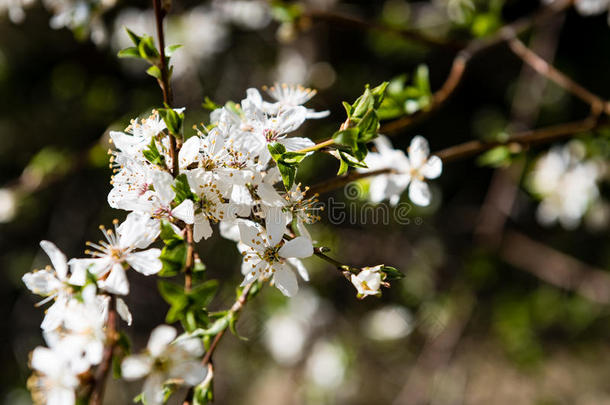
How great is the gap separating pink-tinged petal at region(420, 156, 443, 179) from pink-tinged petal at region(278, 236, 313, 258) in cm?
35

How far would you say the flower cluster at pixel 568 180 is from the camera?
1.66 metres

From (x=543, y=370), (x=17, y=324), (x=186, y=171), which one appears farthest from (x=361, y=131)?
(x=17, y=324)

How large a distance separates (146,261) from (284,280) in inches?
8.7

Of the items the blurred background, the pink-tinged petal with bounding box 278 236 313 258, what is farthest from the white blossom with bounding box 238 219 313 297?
the blurred background

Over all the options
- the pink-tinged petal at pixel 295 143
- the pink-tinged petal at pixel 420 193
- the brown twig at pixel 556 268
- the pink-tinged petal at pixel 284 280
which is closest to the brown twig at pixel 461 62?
the pink-tinged petal at pixel 420 193

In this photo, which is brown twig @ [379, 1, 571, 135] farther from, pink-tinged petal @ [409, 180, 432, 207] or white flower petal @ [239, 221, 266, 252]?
white flower petal @ [239, 221, 266, 252]

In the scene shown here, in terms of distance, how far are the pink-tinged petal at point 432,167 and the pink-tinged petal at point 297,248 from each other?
349mm

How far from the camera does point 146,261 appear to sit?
67 cm

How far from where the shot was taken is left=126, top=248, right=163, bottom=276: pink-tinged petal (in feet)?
2.14

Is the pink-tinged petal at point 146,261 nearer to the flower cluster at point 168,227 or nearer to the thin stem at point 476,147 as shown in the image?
the flower cluster at point 168,227

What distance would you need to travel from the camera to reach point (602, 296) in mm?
1962

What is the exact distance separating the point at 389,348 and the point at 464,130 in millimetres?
1305

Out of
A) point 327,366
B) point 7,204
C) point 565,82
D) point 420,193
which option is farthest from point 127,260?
point 327,366

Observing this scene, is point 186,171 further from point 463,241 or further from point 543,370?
point 543,370
